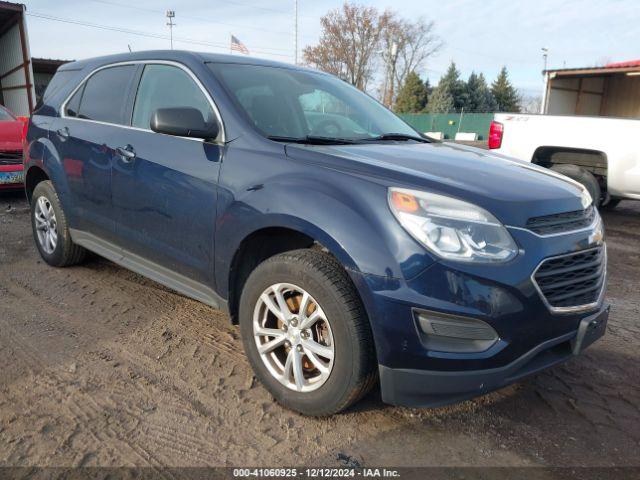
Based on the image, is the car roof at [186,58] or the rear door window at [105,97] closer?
the car roof at [186,58]

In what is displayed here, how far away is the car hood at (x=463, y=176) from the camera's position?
7.18 ft

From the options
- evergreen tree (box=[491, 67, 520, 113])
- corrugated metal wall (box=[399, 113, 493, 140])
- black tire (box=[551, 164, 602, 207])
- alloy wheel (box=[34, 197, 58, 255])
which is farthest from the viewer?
evergreen tree (box=[491, 67, 520, 113])

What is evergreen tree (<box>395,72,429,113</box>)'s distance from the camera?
173 ft

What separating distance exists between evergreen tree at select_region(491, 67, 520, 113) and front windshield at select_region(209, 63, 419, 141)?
198 feet

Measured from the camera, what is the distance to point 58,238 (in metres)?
4.33

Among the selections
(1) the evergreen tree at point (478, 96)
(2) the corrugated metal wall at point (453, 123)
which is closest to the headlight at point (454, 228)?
(2) the corrugated metal wall at point (453, 123)

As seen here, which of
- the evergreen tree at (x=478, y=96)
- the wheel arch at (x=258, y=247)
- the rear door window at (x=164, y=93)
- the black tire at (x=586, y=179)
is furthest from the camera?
the evergreen tree at (x=478, y=96)

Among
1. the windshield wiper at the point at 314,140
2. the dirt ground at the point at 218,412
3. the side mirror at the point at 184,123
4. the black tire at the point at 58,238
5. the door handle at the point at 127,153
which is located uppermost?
the side mirror at the point at 184,123

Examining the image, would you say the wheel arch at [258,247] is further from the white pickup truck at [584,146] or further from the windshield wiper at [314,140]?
the white pickup truck at [584,146]

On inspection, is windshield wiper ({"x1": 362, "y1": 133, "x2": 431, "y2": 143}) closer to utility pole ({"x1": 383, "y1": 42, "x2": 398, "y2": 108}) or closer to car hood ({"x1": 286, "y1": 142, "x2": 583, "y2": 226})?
car hood ({"x1": 286, "y1": 142, "x2": 583, "y2": 226})

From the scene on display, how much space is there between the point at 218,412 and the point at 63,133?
278 cm

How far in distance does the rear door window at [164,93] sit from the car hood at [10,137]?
16.5ft

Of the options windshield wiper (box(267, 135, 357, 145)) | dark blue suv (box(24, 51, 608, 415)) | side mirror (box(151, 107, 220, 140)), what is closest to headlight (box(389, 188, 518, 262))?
dark blue suv (box(24, 51, 608, 415))

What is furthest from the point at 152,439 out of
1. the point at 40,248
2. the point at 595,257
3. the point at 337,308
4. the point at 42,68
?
the point at 42,68
